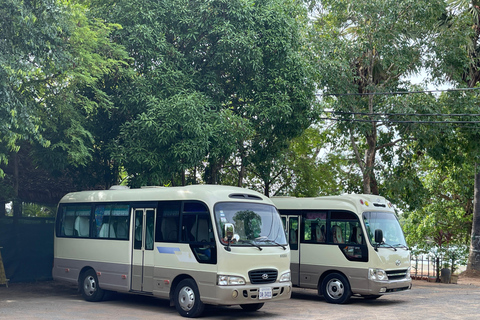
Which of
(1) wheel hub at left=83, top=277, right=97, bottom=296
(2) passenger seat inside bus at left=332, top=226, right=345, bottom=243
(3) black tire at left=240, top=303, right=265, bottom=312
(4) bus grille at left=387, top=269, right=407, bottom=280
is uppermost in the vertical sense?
(2) passenger seat inside bus at left=332, top=226, right=345, bottom=243

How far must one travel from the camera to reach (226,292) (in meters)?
11.7

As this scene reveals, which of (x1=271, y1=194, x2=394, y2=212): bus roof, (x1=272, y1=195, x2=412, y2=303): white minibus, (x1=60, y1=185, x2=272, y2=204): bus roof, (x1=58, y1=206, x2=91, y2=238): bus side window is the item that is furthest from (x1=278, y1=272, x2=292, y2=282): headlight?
(x1=58, y1=206, x2=91, y2=238): bus side window

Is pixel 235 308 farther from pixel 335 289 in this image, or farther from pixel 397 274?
pixel 397 274

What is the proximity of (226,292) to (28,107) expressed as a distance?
682 cm

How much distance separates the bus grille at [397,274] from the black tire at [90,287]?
7162 millimetres

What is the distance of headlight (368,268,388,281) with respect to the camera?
14.4 meters

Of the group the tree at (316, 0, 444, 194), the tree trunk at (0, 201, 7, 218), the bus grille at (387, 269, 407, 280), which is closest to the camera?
the bus grille at (387, 269, 407, 280)

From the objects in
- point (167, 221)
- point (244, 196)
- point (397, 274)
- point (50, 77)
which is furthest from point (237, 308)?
point (50, 77)

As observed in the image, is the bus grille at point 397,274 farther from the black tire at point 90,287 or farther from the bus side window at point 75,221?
the bus side window at point 75,221

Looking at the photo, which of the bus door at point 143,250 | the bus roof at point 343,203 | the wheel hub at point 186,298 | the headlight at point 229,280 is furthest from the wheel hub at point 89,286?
the bus roof at point 343,203

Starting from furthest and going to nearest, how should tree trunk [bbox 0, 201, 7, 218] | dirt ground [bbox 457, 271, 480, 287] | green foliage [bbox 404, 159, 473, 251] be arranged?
green foliage [bbox 404, 159, 473, 251] → dirt ground [bbox 457, 271, 480, 287] → tree trunk [bbox 0, 201, 7, 218]

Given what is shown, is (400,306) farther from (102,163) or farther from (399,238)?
(102,163)

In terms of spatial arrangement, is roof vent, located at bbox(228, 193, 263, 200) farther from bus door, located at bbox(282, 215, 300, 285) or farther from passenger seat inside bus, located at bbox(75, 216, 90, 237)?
passenger seat inside bus, located at bbox(75, 216, 90, 237)

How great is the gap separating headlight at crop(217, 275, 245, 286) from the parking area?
111 centimetres
